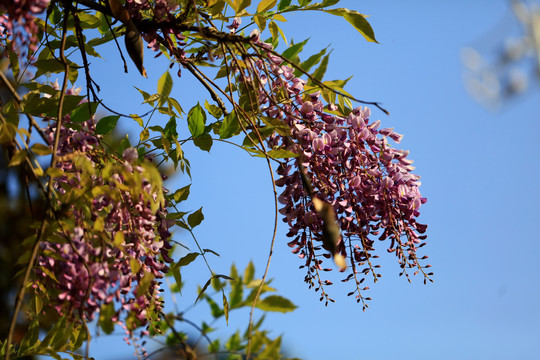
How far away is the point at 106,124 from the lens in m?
1.17

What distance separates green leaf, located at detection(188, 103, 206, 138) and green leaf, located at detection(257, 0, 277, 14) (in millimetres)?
254

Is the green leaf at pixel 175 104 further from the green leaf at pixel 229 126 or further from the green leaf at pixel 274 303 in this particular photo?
the green leaf at pixel 274 303

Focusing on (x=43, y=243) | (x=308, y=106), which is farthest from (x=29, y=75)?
(x=308, y=106)

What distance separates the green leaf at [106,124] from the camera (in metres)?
1.17

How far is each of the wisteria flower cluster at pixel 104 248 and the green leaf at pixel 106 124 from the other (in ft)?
0.53

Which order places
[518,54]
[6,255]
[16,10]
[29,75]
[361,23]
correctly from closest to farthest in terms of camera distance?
Answer: [518,54] < [16,10] < [361,23] < [29,75] < [6,255]

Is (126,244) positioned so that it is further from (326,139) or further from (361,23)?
(361,23)

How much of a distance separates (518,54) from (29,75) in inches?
44.1

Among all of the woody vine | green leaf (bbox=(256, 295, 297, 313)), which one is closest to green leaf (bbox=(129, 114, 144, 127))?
the woody vine

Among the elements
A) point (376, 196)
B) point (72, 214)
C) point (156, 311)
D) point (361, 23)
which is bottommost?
point (156, 311)

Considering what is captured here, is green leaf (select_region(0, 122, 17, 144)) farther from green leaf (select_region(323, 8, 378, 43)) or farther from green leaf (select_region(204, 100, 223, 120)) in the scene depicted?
green leaf (select_region(323, 8, 378, 43))

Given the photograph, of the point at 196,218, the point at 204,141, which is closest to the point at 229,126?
the point at 204,141

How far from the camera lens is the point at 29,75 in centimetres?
131

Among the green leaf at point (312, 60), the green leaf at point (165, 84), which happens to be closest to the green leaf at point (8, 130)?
the green leaf at point (165, 84)
